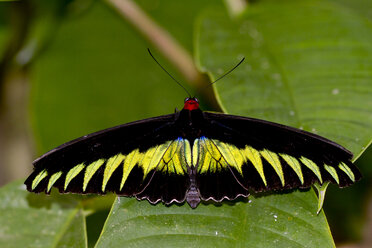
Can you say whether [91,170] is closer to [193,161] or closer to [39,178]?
[39,178]

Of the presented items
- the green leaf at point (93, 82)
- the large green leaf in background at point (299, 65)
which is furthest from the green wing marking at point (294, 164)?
the green leaf at point (93, 82)

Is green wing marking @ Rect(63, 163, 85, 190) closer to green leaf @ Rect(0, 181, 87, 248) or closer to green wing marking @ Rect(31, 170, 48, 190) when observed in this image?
green wing marking @ Rect(31, 170, 48, 190)

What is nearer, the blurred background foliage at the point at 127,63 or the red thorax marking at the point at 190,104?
the red thorax marking at the point at 190,104

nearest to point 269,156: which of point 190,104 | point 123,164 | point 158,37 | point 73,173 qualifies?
point 190,104

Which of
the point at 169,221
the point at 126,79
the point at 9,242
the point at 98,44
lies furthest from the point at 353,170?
the point at 98,44

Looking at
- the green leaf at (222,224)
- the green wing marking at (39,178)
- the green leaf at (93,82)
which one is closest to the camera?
the green leaf at (222,224)

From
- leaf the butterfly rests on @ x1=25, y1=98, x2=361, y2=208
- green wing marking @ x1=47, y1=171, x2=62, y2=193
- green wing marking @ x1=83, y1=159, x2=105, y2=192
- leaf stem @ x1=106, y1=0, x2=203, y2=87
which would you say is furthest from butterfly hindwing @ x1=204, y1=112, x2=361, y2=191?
leaf stem @ x1=106, y1=0, x2=203, y2=87

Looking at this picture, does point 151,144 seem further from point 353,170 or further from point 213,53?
point 353,170

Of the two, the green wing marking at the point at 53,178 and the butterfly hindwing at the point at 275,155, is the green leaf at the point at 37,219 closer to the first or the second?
the green wing marking at the point at 53,178
